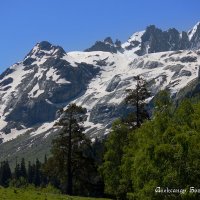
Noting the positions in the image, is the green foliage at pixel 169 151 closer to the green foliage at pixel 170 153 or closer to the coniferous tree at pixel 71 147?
the green foliage at pixel 170 153

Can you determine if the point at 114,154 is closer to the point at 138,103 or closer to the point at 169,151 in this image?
Answer: the point at 138,103

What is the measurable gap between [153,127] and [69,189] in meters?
25.1

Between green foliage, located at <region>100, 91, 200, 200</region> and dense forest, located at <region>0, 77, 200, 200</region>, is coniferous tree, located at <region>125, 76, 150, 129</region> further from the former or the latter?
green foliage, located at <region>100, 91, 200, 200</region>

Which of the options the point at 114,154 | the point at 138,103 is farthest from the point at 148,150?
the point at 138,103

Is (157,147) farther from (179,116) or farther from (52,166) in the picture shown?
(52,166)

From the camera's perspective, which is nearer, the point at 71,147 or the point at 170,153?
the point at 170,153

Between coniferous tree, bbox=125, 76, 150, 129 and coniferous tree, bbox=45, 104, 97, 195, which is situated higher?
coniferous tree, bbox=125, 76, 150, 129

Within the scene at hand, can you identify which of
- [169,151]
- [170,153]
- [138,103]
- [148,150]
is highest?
[138,103]

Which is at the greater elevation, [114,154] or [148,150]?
[114,154]

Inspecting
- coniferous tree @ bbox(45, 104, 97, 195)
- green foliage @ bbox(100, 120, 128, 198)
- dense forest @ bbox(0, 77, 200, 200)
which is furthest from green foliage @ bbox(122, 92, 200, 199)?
coniferous tree @ bbox(45, 104, 97, 195)

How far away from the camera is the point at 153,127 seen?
41562mm

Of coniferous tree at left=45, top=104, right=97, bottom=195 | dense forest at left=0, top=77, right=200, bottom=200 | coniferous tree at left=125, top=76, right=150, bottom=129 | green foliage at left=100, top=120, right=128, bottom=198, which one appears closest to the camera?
dense forest at left=0, top=77, right=200, bottom=200

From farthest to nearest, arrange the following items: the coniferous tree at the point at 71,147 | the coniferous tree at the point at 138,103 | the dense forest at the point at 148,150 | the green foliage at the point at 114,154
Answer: the coniferous tree at the point at 71,147
the coniferous tree at the point at 138,103
the green foliage at the point at 114,154
the dense forest at the point at 148,150

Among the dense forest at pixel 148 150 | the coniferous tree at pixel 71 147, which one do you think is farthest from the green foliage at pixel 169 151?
the coniferous tree at pixel 71 147
